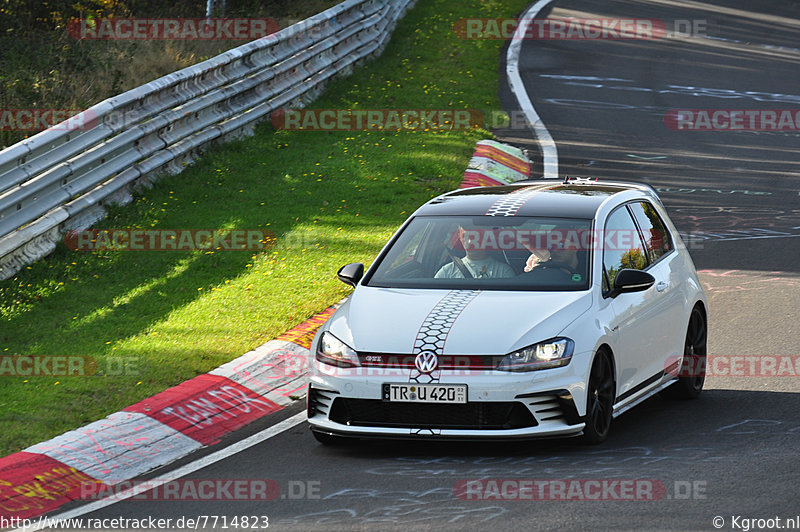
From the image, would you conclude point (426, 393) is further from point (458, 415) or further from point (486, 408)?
point (486, 408)

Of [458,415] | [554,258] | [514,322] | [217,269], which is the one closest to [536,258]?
[554,258]

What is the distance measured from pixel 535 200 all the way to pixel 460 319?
5.58 ft

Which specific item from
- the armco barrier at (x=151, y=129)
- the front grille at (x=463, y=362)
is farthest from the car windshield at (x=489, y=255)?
the armco barrier at (x=151, y=129)

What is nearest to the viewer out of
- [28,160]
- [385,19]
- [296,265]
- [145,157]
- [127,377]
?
[127,377]

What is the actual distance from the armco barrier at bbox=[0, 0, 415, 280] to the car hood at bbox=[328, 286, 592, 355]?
4457 millimetres

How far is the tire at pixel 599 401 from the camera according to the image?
738 centimetres

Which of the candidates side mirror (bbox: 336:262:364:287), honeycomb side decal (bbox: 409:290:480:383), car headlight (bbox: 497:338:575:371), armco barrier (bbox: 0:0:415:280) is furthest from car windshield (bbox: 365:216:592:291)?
armco barrier (bbox: 0:0:415:280)

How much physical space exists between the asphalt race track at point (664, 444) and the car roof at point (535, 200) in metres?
1.54

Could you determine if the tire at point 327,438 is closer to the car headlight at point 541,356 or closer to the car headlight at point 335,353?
the car headlight at point 335,353

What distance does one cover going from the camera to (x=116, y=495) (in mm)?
7000

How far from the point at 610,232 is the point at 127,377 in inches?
Answer: 145

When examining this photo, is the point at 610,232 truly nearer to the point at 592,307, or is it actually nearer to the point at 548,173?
the point at 592,307

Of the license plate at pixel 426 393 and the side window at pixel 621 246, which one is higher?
the side window at pixel 621 246

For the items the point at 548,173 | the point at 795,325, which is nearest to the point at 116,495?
the point at 795,325
